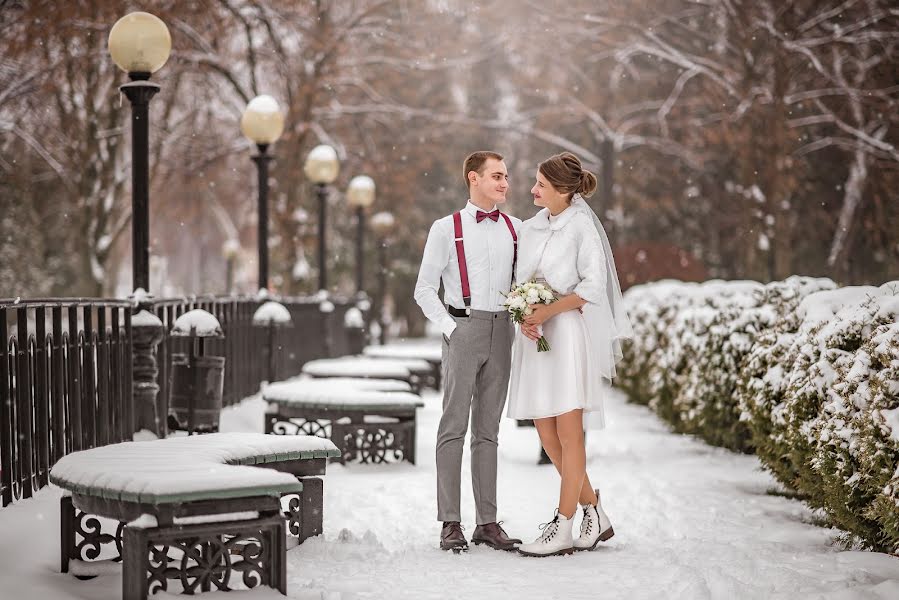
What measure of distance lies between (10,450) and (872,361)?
184 inches

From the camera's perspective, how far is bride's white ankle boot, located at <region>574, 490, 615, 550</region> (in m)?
6.18

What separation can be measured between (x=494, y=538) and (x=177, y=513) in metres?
2.17

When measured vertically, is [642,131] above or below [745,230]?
above

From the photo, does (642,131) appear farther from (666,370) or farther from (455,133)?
(666,370)

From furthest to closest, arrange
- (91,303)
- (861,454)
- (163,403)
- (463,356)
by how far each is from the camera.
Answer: (163,403) → (91,303) → (463,356) → (861,454)

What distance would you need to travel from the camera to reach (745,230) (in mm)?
26953

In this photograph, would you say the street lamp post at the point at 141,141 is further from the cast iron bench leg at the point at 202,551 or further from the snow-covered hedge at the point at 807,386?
the snow-covered hedge at the point at 807,386

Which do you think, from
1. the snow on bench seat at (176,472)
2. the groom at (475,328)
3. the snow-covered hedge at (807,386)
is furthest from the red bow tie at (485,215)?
the snow-covered hedge at (807,386)

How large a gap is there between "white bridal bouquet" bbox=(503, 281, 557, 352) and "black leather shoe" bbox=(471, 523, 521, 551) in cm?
126

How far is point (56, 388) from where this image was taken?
259 inches

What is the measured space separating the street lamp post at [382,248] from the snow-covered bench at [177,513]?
23.1 meters

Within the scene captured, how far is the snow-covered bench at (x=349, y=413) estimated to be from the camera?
921cm

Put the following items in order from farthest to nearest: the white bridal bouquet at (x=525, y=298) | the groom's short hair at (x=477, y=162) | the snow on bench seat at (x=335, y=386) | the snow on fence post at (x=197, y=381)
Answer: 1. the snow on bench seat at (x=335, y=386)
2. the snow on fence post at (x=197, y=381)
3. the groom's short hair at (x=477, y=162)
4. the white bridal bouquet at (x=525, y=298)

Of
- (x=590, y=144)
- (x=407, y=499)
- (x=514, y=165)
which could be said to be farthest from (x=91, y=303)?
(x=514, y=165)
